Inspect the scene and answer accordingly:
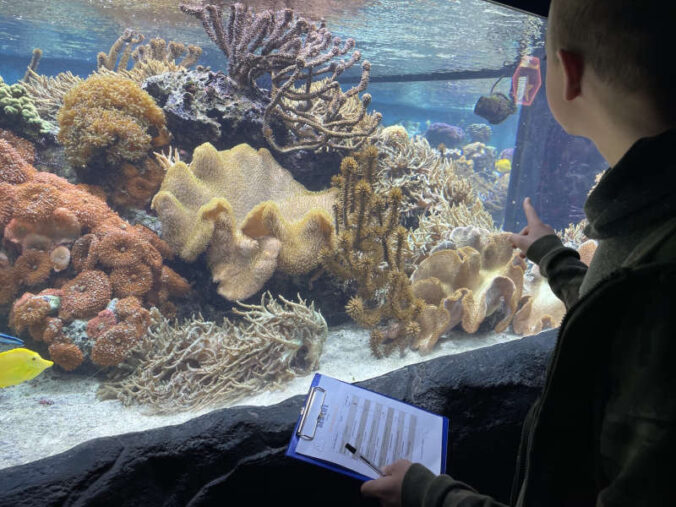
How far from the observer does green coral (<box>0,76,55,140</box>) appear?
4.09 m

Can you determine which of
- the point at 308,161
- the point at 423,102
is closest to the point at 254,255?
the point at 308,161

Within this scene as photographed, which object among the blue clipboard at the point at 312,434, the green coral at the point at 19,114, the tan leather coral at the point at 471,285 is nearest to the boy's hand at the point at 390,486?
the blue clipboard at the point at 312,434

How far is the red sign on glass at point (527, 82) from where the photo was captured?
23.3 feet

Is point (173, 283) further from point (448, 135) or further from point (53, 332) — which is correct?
point (448, 135)

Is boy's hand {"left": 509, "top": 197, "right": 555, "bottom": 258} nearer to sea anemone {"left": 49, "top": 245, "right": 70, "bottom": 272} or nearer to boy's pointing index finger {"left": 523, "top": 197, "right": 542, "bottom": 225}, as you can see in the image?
boy's pointing index finger {"left": 523, "top": 197, "right": 542, "bottom": 225}

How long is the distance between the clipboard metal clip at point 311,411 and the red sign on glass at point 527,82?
7.45 meters

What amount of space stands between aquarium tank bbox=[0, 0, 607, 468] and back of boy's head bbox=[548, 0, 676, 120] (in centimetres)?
263

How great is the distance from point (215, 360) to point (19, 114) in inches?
133

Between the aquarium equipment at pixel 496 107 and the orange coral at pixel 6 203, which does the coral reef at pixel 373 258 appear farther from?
the aquarium equipment at pixel 496 107

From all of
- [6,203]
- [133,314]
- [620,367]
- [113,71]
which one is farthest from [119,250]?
[113,71]

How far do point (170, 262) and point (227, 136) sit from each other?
1539mm

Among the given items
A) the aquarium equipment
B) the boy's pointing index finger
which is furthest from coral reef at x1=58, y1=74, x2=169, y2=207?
the aquarium equipment

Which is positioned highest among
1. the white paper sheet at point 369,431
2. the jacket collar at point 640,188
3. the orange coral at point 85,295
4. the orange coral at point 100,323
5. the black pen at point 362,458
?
the jacket collar at point 640,188

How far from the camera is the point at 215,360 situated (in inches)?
125
